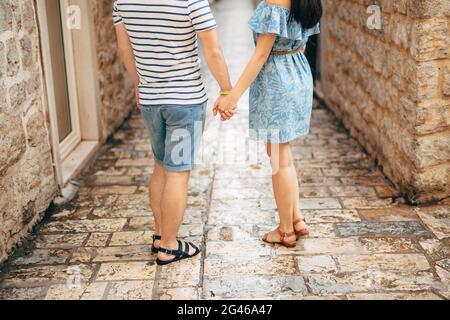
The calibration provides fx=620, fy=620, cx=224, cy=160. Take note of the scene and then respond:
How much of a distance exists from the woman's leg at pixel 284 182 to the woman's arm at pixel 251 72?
396 mm

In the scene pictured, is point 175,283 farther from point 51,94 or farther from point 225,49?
point 225,49

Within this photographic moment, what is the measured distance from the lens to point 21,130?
3.51 metres

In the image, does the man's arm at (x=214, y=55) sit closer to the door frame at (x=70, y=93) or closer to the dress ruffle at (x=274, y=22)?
the dress ruffle at (x=274, y=22)

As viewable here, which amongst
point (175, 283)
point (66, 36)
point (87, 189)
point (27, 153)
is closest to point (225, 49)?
point (66, 36)

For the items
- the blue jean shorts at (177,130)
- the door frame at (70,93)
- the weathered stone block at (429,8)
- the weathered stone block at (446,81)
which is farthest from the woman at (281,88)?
the door frame at (70,93)

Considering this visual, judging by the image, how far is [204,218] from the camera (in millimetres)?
3914

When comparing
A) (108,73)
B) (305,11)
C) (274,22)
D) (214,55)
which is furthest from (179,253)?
(108,73)

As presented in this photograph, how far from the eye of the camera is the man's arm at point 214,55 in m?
2.89

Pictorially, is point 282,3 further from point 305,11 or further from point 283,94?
point 283,94

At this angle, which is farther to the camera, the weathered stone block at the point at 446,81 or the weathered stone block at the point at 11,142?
the weathered stone block at the point at 446,81

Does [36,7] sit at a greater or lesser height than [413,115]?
greater

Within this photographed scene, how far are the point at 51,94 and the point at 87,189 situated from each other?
759mm

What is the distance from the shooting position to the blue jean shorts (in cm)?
303

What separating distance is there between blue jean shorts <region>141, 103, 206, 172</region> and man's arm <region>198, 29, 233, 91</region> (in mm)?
172
